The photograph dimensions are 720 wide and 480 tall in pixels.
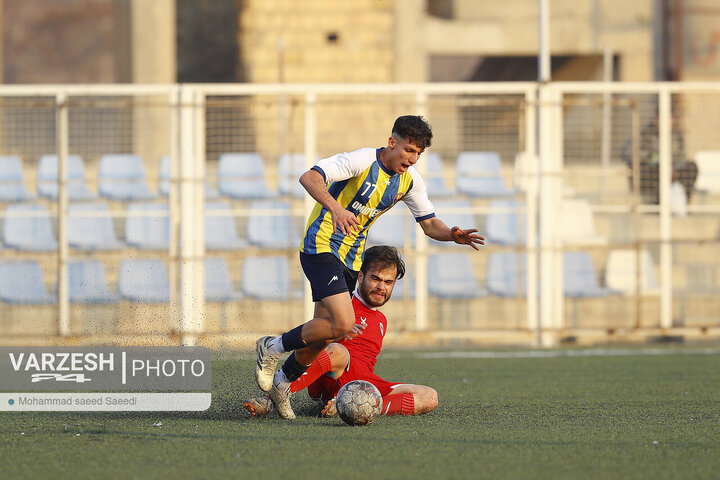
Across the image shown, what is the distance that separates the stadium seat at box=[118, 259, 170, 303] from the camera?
40.6ft

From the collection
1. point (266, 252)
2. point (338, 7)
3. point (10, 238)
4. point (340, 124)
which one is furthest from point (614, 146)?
point (10, 238)

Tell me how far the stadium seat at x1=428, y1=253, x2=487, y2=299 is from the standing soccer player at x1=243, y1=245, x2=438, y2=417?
19.7 feet

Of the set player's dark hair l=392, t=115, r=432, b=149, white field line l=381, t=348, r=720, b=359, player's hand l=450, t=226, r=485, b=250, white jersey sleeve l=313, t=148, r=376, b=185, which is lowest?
white field line l=381, t=348, r=720, b=359

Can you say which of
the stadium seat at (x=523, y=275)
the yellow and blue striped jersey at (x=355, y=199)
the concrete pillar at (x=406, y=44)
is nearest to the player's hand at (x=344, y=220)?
the yellow and blue striped jersey at (x=355, y=199)

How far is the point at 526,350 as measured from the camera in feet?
40.4

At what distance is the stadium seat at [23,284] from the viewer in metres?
12.6

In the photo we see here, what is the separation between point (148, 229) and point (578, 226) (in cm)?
478

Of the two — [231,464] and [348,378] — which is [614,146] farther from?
[231,464]

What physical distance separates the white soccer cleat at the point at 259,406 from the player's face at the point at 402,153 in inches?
58.6

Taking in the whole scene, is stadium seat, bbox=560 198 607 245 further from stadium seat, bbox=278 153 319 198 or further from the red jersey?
the red jersey

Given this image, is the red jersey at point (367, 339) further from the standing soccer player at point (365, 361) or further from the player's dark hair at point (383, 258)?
the player's dark hair at point (383, 258)

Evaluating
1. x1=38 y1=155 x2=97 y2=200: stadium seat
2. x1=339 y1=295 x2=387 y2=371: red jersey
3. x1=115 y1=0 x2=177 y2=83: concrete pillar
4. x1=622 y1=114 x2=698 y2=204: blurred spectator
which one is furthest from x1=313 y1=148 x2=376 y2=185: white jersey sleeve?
x1=115 y1=0 x2=177 y2=83: concrete pillar

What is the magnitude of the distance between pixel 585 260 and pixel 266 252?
3599 millimetres

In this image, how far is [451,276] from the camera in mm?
13055
